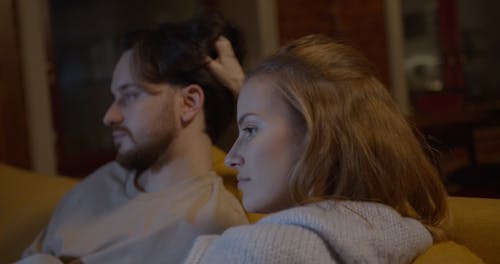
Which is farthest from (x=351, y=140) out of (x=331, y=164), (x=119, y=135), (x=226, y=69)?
(x=119, y=135)

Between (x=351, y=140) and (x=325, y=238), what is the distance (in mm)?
153

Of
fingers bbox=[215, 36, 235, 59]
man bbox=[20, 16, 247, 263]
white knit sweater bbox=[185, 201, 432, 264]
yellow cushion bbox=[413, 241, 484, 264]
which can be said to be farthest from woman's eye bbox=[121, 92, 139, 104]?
yellow cushion bbox=[413, 241, 484, 264]

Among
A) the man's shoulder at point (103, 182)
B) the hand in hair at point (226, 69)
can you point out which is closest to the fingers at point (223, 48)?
the hand in hair at point (226, 69)

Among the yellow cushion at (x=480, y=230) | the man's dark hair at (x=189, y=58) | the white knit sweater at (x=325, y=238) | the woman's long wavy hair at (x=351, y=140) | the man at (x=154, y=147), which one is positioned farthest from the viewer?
the man's dark hair at (x=189, y=58)

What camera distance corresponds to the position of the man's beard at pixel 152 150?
4.59 feet

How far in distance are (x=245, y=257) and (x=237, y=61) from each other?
2.48 feet

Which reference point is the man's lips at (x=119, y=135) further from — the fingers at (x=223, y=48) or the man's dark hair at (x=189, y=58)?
the fingers at (x=223, y=48)

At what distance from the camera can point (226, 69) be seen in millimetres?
1435

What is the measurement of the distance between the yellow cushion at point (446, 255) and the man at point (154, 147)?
464mm

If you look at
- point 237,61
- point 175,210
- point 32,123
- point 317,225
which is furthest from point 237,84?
point 32,123

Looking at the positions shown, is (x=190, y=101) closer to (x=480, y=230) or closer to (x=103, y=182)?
(x=103, y=182)

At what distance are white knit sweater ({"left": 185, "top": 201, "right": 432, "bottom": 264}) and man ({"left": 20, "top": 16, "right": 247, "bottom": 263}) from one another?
46cm

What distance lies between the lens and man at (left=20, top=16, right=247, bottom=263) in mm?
1323

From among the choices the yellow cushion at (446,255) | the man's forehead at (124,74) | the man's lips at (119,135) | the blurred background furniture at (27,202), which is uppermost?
the man's forehead at (124,74)
